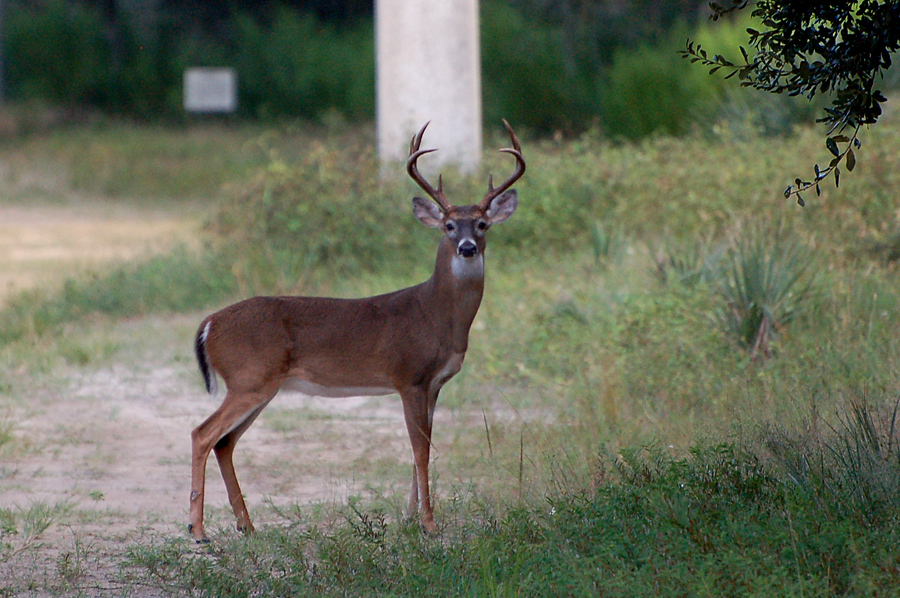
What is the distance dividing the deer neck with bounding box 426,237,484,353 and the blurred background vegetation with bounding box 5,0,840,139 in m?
17.6

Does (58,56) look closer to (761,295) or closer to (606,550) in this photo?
(761,295)

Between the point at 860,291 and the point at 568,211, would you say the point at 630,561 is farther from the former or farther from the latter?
the point at 568,211

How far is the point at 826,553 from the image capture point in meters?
4.54

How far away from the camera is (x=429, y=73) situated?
14.0 metres

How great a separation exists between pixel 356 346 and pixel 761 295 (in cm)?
331

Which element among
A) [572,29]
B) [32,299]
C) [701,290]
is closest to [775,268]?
[701,290]

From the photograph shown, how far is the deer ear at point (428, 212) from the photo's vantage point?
6.34 m

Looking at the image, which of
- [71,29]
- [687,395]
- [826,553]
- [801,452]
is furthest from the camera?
[71,29]

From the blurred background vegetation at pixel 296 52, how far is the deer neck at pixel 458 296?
691 inches

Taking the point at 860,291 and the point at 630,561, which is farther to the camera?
the point at 860,291

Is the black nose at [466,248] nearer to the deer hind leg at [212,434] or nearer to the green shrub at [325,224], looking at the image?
the deer hind leg at [212,434]

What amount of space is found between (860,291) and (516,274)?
3606mm

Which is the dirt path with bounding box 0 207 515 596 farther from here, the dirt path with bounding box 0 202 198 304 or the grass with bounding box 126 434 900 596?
the dirt path with bounding box 0 202 198 304

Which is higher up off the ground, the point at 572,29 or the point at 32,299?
the point at 572,29
